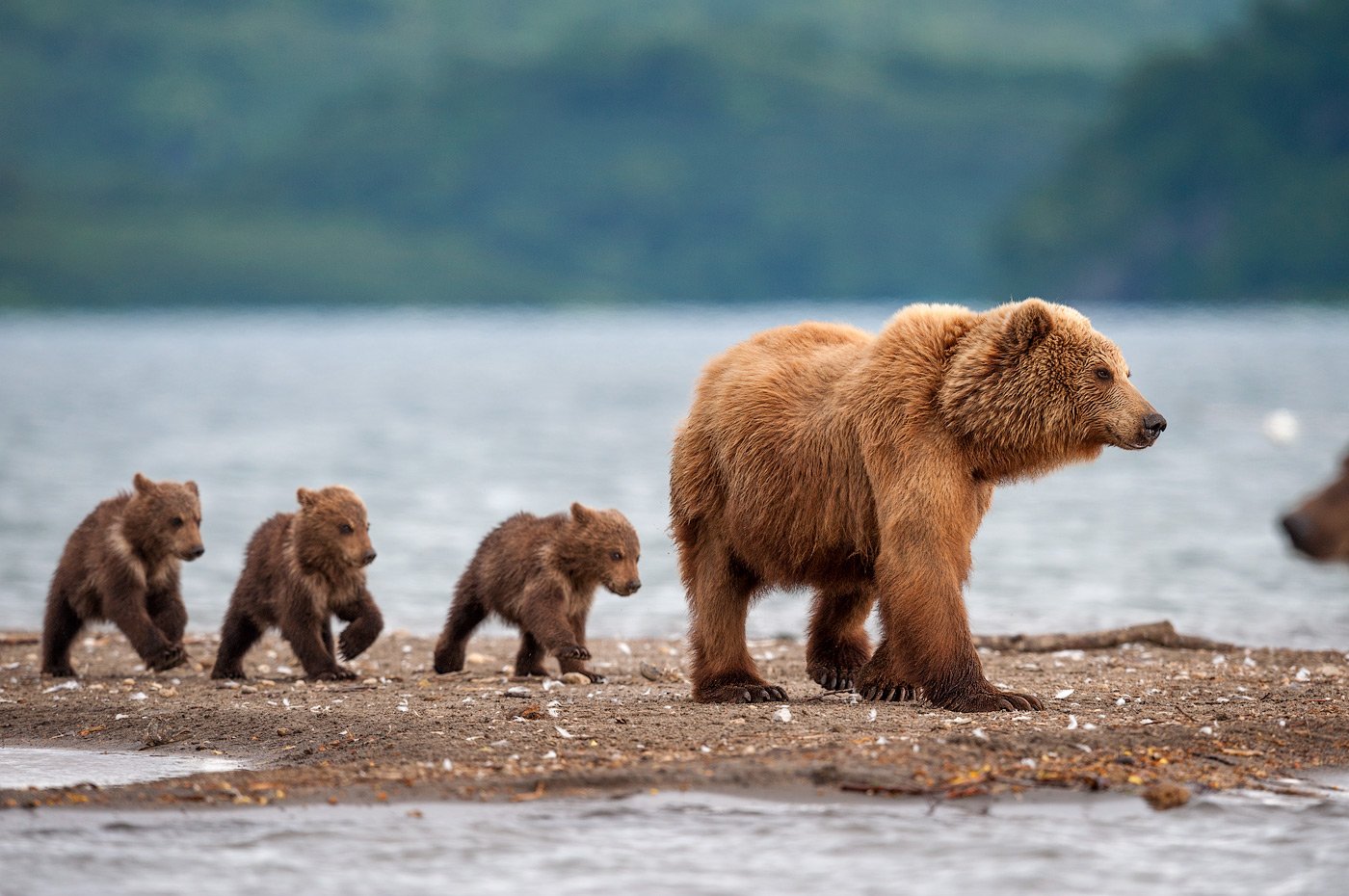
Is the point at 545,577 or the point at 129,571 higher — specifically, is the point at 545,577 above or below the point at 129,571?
above

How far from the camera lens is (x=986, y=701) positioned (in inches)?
301

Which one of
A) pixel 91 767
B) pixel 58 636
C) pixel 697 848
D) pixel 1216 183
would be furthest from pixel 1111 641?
pixel 1216 183

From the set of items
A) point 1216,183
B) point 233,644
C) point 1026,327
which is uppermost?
point 1216,183

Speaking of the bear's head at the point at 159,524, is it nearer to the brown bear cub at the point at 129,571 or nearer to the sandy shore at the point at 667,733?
the brown bear cub at the point at 129,571

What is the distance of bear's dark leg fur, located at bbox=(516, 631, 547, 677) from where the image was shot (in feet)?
33.3

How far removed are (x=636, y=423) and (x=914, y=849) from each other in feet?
120

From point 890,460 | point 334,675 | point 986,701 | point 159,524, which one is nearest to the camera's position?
point 986,701

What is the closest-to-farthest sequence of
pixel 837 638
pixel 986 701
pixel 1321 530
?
1. pixel 1321 530
2. pixel 986 701
3. pixel 837 638

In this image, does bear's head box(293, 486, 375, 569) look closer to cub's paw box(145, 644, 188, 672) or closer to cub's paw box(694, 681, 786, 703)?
cub's paw box(145, 644, 188, 672)

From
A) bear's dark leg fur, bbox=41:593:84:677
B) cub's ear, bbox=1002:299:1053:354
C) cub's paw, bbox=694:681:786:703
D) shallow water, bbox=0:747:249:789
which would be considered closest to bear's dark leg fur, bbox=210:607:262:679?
bear's dark leg fur, bbox=41:593:84:677

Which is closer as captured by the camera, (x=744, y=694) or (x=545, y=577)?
(x=744, y=694)

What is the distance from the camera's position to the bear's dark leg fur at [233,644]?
1019 centimetres

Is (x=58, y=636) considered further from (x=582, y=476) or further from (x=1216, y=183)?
(x=1216, y=183)

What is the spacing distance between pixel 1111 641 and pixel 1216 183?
385ft
